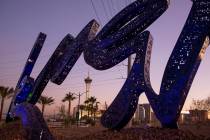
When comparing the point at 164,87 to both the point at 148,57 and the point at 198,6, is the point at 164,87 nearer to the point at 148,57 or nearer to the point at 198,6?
the point at 148,57

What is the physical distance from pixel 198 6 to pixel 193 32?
34.9 inches

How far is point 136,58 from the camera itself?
35.9 ft

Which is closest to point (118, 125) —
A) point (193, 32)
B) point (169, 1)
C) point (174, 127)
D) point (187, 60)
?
point (174, 127)

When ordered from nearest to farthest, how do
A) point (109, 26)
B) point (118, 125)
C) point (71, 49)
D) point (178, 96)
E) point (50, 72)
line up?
point (178, 96), point (118, 125), point (109, 26), point (71, 49), point (50, 72)

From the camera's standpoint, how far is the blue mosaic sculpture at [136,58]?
9461 mm

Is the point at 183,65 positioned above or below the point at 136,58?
below

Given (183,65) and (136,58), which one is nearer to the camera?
(183,65)

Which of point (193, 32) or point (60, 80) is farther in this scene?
point (60, 80)

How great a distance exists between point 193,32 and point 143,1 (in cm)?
270

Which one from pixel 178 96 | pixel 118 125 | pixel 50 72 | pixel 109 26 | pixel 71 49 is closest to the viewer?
pixel 178 96

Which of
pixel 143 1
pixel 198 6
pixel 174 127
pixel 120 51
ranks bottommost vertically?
pixel 174 127

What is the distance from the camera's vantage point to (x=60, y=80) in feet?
42.7

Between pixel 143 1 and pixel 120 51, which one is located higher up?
pixel 143 1

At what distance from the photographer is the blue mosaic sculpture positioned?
9461 millimetres
